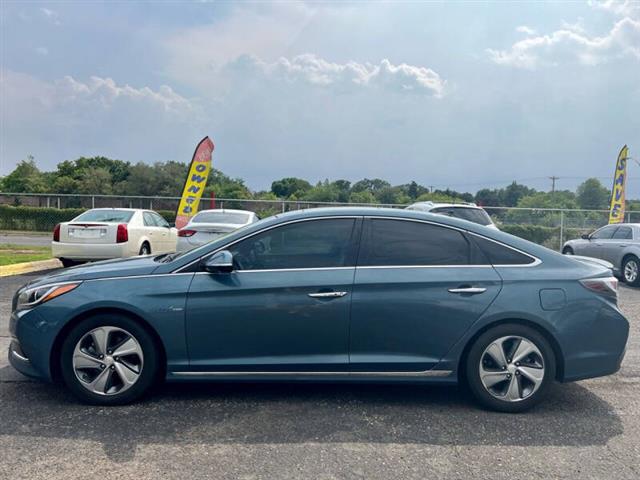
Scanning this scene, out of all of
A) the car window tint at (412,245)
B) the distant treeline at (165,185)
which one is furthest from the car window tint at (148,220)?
the distant treeline at (165,185)

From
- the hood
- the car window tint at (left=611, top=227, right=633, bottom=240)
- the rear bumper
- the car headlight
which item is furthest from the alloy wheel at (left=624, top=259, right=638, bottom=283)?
the car headlight

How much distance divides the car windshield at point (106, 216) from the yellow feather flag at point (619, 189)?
18.2m

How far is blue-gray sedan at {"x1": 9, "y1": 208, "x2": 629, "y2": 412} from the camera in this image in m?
4.01

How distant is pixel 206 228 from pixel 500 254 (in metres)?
6.84

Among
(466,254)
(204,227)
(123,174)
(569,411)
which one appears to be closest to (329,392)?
(466,254)

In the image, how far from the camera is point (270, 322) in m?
4.00

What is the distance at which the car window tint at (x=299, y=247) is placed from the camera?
416 centimetres

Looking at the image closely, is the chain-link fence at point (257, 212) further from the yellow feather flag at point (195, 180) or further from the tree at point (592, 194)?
the tree at point (592, 194)

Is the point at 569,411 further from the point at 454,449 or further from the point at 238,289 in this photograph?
the point at 238,289

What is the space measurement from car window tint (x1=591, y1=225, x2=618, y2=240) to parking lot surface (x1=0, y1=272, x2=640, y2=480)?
29.9 ft

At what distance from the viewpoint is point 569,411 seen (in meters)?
4.18

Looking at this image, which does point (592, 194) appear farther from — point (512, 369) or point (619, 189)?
point (512, 369)

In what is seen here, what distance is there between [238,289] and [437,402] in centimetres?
183

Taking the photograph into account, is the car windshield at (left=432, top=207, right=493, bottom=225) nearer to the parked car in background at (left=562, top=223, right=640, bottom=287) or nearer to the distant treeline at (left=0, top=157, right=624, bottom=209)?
the parked car in background at (left=562, top=223, right=640, bottom=287)
